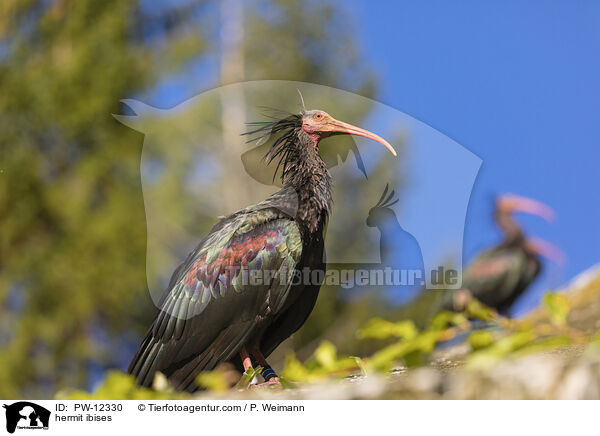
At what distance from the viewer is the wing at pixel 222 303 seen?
6.50 ft

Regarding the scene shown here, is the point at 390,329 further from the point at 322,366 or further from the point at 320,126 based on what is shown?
the point at 320,126

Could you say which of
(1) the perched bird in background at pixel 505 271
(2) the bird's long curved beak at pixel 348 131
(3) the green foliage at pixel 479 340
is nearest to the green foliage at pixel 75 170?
(1) the perched bird in background at pixel 505 271

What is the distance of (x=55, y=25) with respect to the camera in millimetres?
11820

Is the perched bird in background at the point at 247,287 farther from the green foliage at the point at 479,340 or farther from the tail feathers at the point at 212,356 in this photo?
the green foliage at the point at 479,340

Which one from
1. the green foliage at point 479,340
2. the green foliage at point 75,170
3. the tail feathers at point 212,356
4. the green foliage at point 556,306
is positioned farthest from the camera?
the green foliage at point 75,170

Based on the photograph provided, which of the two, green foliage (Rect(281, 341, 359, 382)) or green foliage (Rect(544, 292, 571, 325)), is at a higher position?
green foliage (Rect(544, 292, 571, 325))

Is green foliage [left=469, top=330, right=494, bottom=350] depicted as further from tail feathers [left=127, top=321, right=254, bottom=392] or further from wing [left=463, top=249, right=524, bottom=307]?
wing [left=463, top=249, right=524, bottom=307]

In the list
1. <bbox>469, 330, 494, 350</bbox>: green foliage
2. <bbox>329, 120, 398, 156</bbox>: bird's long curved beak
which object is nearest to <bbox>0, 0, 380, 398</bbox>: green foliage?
<bbox>329, 120, 398, 156</bbox>: bird's long curved beak

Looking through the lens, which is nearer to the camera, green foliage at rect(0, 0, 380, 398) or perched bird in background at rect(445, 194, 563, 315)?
perched bird in background at rect(445, 194, 563, 315)
